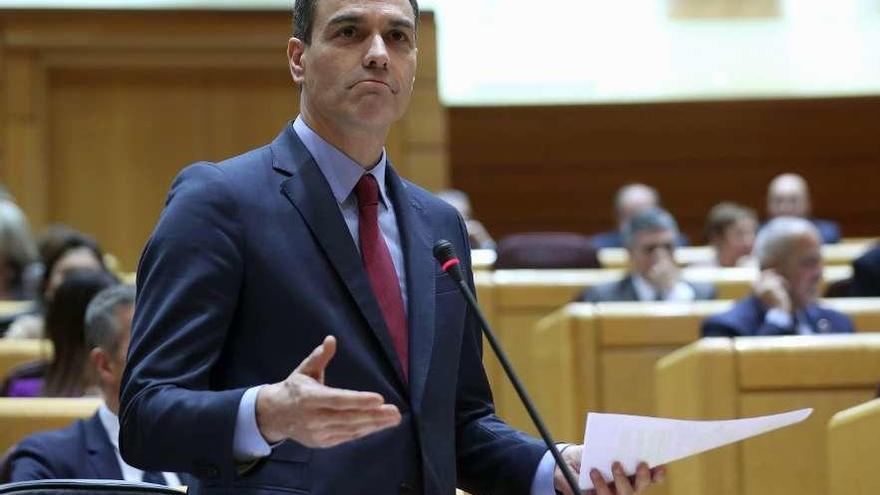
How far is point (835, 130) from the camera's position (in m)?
9.14

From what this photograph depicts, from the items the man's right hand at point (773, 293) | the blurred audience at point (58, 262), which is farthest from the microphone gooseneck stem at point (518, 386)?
the blurred audience at point (58, 262)

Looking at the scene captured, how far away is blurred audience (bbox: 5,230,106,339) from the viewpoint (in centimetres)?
440

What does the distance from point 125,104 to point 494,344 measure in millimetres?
6051

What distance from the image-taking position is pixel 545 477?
5.24ft

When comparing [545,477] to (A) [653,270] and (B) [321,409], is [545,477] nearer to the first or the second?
(B) [321,409]

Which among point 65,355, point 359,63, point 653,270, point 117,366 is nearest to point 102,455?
point 117,366

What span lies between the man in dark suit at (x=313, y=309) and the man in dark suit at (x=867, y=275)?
12.7 ft

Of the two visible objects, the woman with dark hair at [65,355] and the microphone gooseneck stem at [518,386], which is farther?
the woman with dark hair at [65,355]

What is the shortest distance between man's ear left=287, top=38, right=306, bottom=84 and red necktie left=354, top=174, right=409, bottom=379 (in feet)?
0.44

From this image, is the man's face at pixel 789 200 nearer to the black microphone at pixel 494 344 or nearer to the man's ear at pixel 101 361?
the man's ear at pixel 101 361

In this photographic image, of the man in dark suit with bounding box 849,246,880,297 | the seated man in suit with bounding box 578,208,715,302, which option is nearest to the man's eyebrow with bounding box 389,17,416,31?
the seated man in suit with bounding box 578,208,715,302

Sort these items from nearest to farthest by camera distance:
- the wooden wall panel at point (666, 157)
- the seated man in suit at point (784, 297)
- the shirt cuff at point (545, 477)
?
the shirt cuff at point (545, 477), the seated man in suit at point (784, 297), the wooden wall panel at point (666, 157)

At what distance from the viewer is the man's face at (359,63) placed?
1489mm

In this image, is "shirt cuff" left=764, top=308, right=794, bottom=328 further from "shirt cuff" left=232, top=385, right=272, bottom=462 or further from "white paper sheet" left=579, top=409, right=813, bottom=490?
"shirt cuff" left=232, top=385, right=272, bottom=462
